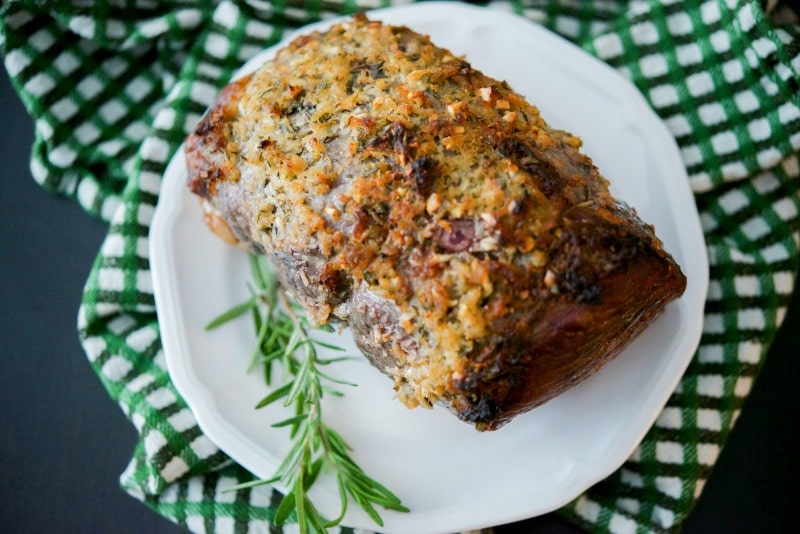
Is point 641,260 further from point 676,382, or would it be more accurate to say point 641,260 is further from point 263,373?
point 263,373

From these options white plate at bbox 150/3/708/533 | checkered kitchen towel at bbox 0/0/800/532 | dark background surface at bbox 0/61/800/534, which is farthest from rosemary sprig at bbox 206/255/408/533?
dark background surface at bbox 0/61/800/534

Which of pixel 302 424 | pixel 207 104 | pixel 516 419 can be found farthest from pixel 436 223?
pixel 207 104

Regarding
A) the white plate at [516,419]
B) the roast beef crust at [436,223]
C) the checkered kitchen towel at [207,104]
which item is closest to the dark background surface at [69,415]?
the checkered kitchen towel at [207,104]

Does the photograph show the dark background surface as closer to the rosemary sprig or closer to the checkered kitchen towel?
the checkered kitchen towel

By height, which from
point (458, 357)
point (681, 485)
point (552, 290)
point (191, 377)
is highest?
point (552, 290)

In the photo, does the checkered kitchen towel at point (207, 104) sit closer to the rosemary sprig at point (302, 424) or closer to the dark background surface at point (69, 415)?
the dark background surface at point (69, 415)

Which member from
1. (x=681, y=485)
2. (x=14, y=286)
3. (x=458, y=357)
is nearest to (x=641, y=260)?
(x=458, y=357)
